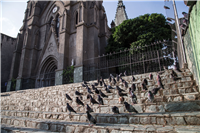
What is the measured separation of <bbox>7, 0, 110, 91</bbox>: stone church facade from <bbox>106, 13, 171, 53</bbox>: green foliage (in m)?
2.58

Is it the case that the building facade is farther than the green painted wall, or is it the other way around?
the building facade

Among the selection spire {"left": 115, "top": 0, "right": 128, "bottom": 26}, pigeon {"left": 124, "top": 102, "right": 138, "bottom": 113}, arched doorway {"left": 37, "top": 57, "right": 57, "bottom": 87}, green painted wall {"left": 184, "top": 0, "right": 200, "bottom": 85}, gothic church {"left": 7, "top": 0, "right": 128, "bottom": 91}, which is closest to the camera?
green painted wall {"left": 184, "top": 0, "right": 200, "bottom": 85}

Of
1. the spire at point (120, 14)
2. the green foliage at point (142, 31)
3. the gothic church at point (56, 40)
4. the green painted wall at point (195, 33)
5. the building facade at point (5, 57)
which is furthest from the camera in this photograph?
the spire at point (120, 14)

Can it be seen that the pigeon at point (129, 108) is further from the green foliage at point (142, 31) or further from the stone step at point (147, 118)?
the green foliage at point (142, 31)

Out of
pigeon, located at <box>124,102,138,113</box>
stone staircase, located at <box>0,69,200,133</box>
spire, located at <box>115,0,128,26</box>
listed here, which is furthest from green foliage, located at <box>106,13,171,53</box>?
spire, located at <box>115,0,128,26</box>

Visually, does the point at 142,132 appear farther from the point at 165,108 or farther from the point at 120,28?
the point at 120,28

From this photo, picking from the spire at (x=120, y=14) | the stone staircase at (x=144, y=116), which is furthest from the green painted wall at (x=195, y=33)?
the spire at (x=120, y=14)

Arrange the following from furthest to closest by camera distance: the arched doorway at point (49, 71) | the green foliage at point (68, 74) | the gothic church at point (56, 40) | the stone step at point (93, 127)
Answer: the arched doorway at point (49, 71)
the gothic church at point (56, 40)
the green foliage at point (68, 74)
the stone step at point (93, 127)

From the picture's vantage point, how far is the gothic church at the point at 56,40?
14367mm

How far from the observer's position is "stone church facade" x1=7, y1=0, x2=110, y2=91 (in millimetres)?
14383

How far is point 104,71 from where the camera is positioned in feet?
47.1

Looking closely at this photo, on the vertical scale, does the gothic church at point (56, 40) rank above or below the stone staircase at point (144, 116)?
above

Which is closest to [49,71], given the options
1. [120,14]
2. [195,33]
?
[195,33]

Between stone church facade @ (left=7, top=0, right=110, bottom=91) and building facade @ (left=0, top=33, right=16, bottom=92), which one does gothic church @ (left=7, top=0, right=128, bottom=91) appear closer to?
stone church facade @ (left=7, top=0, right=110, bottom=91)
